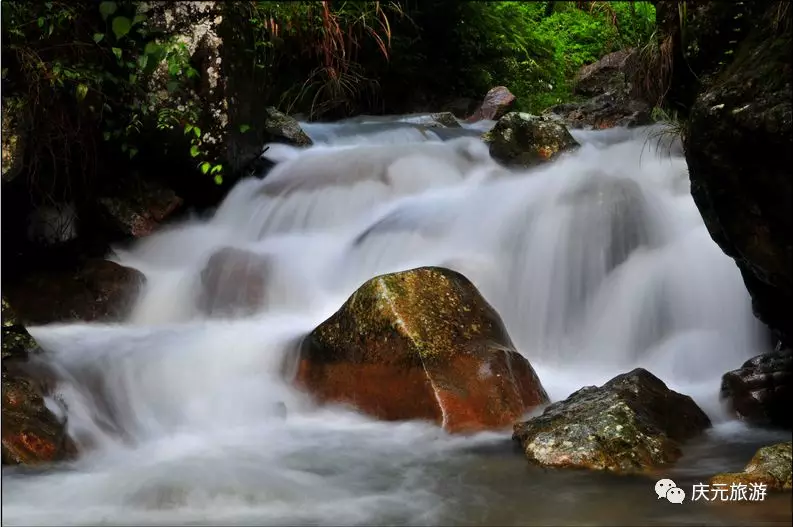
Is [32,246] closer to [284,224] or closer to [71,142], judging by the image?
[71,142]

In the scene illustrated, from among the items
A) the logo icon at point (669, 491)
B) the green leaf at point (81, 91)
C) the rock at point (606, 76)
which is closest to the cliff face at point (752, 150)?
the logo icon at point (669, 491)

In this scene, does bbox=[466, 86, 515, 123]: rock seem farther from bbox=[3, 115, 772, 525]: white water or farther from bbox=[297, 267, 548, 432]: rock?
bbox=[297, 267, 548, 432]: rock

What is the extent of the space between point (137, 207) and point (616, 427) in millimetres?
3882

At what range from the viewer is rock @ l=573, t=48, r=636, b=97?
4.05 meters

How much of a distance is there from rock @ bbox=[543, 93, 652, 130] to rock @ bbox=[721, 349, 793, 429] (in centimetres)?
250

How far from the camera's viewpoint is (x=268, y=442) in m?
3.13

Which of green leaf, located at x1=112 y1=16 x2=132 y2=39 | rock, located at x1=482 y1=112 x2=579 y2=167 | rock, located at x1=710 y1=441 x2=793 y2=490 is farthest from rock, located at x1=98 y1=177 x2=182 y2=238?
rock, located at x1=710 y1=441 x2=793 y2=490

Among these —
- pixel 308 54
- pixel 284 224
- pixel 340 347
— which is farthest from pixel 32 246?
pixel 340 347

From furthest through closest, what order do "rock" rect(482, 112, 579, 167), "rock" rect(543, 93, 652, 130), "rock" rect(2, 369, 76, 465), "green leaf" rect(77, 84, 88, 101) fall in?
"rock" rect(482, 112, 579, 167) → "rock" rect(543, 93, 652, 130) → "green leaf" rect(77, 84, 88, 101) → "rock" rect(2, 369, 76, 465)

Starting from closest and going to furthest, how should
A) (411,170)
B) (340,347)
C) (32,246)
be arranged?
1. (340,347)
2. (32,246)
3. (411,170)

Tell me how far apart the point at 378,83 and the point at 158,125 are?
64.1 inches

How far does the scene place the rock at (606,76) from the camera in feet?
13.3

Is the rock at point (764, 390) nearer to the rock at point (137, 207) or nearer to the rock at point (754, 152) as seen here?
the rock at point (754, 152)

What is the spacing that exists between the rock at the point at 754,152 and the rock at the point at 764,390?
26 cm
